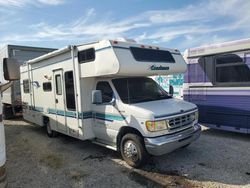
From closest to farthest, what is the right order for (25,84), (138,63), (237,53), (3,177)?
(3,177) → (138,63) → (237,53) → (25,84)

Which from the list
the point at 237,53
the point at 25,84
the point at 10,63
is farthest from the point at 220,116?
the point at 25,84

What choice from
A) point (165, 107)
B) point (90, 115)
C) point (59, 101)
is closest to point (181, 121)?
point (165, 107)

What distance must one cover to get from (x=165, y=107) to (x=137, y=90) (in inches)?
36.8

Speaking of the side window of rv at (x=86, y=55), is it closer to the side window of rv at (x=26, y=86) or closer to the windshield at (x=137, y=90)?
the windshield at (x=137, y=90)

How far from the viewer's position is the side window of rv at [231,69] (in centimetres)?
731

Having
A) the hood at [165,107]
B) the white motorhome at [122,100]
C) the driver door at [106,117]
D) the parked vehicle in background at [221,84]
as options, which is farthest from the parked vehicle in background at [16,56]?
the hood at [165,107]

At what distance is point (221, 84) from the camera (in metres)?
7.87

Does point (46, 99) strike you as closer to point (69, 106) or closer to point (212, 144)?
point (69, 106)

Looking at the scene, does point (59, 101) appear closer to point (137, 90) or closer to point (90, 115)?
point (90, 115)

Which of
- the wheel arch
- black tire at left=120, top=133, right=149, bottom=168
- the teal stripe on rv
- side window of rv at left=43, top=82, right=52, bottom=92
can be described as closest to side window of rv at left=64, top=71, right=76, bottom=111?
the teal stripe on rv

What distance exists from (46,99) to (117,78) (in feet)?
11.0

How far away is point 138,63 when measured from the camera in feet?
18.4

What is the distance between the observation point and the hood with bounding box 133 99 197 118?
5.20 m

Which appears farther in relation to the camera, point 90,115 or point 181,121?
point 90,115
